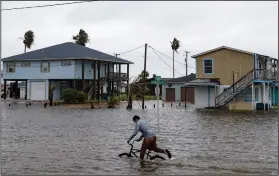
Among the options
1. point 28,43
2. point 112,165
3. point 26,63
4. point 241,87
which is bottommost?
point 112,165

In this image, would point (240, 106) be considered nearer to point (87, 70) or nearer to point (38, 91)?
point (87, 70)

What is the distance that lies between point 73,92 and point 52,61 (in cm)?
983

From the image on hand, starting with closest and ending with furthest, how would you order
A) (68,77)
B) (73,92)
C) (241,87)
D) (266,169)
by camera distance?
(266,169), (241,87), (73,92), (68,77)

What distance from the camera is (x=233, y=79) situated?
40062 millimetres

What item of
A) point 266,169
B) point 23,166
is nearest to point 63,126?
point 23,166

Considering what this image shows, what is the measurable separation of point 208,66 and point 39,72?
2547cm

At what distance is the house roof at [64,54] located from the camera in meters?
55.4

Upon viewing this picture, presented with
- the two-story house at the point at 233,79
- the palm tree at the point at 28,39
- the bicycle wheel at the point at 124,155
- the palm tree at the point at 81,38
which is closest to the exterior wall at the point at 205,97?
the two-story house at the point at 233,79

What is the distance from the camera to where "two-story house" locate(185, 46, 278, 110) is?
3969cm

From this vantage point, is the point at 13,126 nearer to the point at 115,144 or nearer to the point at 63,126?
the point at 63,126

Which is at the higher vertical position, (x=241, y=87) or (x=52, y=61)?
(x=52, y=61)

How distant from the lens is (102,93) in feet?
196

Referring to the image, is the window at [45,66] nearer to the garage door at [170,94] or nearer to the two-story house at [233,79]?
the garage door at [170,94]

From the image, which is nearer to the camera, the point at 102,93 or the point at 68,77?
the point at 68,77
